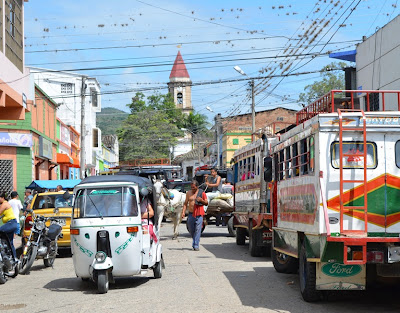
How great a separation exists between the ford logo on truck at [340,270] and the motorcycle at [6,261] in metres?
7.03

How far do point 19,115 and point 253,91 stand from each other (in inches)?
796

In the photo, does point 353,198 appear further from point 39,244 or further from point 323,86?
point 323,86

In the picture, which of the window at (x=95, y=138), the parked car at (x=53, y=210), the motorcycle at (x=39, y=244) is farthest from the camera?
the window at (x=95, y=138)

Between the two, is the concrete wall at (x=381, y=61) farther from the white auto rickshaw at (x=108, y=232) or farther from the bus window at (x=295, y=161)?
the white auto rickshaw at (x=108, y=232)

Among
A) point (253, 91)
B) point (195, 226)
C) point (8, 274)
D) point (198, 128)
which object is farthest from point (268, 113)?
point (8, 274)

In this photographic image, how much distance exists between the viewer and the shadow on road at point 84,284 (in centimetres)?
1266

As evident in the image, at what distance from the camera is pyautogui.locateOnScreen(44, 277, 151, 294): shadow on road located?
12658mm

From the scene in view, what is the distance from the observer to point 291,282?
12867 millimetres

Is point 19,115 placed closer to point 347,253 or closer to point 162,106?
point 347,253

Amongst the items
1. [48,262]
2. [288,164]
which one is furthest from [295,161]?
[48,262]

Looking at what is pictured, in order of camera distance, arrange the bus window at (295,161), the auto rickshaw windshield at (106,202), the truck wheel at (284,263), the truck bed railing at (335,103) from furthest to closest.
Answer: the truck wheel at (284,263) < the auto rickshaw windshield at (106,202) < the bus window at (295,161) < the truck bed railing at (335,103)

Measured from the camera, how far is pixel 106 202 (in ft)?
41.3

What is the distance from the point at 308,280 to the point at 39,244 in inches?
294

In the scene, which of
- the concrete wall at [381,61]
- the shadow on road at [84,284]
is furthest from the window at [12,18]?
the concrete wall at [381,61]
